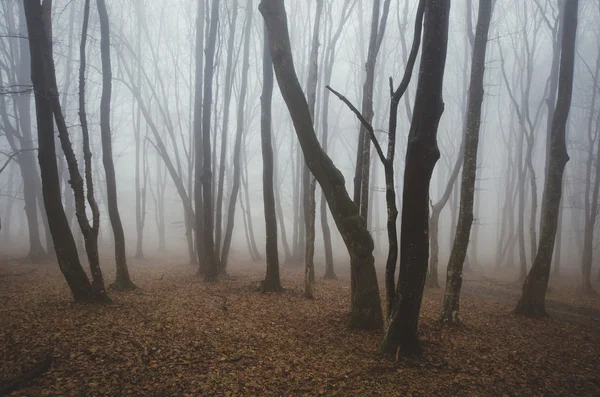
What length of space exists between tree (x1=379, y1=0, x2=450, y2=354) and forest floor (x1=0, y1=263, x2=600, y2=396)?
1141 millimetres

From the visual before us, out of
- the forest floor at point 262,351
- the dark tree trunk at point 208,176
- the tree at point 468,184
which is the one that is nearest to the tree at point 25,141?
the forest floor at point 262,351

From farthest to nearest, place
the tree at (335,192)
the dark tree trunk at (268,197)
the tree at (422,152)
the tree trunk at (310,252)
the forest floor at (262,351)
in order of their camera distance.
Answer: the dark tree trunk at (268,197), the tree trunk at (310,252), the tree at (335,192), the tree at (422,152), the forest floor at (262,351)

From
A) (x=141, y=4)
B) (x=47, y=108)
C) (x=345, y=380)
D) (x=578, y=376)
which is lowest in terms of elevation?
(x=578, y=376)

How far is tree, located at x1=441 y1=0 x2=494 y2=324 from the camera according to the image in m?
6.35

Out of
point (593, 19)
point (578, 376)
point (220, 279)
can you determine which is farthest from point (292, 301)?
point (593, 19)

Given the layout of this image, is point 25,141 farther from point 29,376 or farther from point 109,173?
point 29,376

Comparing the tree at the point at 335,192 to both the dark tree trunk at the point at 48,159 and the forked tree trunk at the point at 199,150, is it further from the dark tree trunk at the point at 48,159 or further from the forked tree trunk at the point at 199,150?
the forked tree trunk at the point at 199,150

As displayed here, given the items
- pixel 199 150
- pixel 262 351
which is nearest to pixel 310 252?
pixel 262 351

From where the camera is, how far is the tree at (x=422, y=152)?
3793 millimetres

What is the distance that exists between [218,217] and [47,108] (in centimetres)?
721

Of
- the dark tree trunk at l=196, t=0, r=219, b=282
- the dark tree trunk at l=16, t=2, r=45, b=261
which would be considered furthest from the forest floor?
the dark tree trunk at l=16, t=2, r=45, b=261

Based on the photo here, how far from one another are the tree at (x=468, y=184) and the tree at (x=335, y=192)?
1972 mm

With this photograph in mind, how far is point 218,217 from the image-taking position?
42.0ft

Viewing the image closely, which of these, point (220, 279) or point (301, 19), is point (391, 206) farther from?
point (301, 19)
